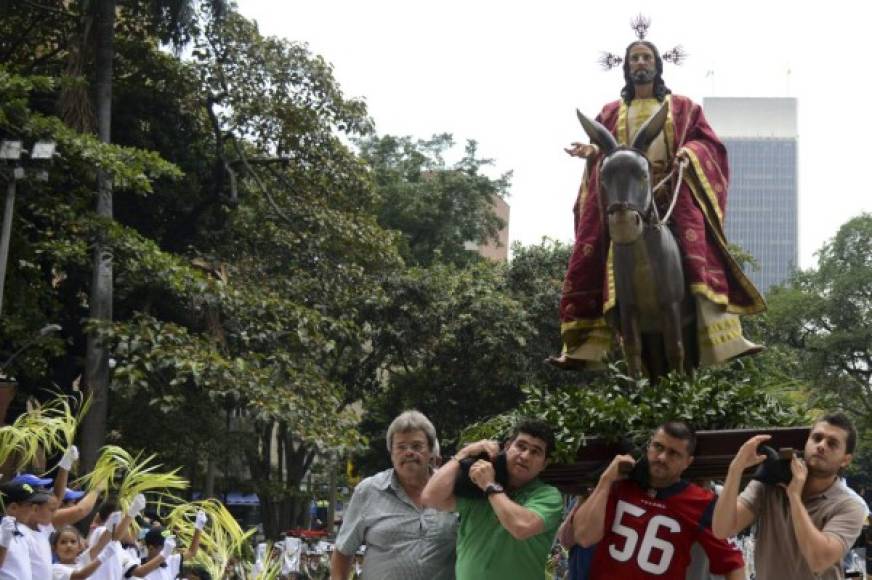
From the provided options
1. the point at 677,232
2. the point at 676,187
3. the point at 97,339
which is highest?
the point at 676,187

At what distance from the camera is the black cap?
9.39 meters

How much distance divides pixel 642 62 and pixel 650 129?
1273mm

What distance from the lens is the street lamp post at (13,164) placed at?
18938mm

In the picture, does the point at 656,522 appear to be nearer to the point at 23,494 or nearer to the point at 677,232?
the point at 677,232

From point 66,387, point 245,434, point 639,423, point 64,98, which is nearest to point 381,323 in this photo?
point 245,434

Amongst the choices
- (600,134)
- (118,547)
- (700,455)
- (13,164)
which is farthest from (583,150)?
(13,164)

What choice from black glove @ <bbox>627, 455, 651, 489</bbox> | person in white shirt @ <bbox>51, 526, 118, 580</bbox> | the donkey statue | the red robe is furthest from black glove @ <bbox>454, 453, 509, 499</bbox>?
person in white shirt @ <bbox>51, 526, 118, 580</bbox>

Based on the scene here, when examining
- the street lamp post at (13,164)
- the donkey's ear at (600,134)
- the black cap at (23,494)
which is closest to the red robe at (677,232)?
the donkey's ear at (600,134)

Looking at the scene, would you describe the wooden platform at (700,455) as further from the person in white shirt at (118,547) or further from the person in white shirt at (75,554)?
the person in white shirt at (118,547)

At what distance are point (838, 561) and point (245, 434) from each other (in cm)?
3097

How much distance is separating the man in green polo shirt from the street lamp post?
14202mm

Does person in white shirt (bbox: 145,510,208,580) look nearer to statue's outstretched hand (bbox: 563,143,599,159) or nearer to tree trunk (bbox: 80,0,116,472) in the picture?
statue's outstretched hand (bbox: 563,143,599,159)

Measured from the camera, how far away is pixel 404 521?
6477 mm

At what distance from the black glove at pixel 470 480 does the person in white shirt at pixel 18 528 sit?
12.8 ft
